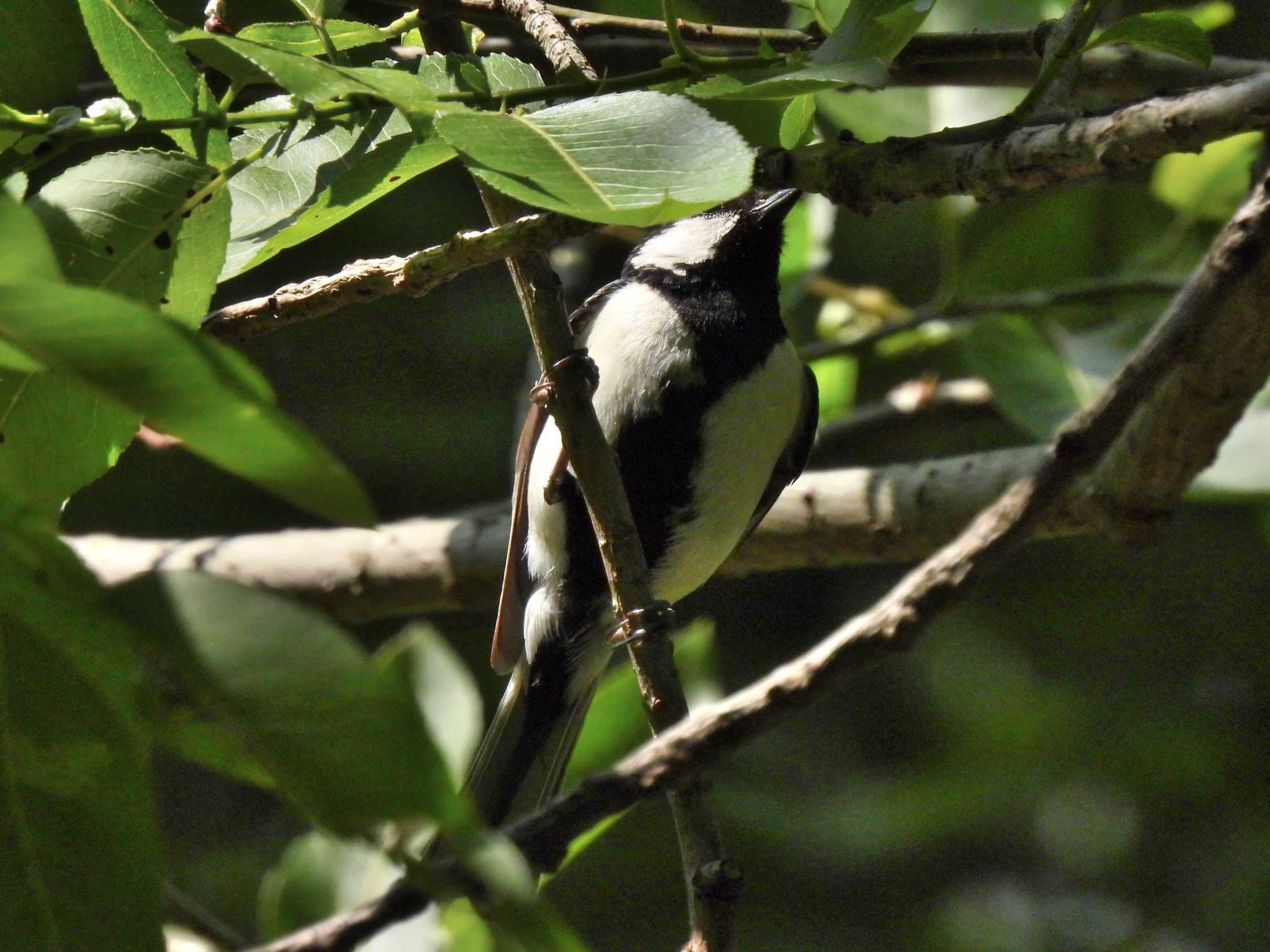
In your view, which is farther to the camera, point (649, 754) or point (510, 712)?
point (510, 712)

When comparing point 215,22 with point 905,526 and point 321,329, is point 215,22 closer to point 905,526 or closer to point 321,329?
point 905,526

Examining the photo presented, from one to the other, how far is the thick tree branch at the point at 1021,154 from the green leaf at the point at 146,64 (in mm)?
481

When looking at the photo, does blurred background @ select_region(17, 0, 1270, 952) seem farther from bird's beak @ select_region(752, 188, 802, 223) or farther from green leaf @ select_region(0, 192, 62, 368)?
green leaf @ select_region(0, 192, 62, 368)

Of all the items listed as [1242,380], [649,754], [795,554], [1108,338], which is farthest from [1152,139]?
[1108,338]

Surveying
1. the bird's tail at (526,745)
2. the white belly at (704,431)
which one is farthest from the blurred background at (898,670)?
the bird's tail at (526,745)

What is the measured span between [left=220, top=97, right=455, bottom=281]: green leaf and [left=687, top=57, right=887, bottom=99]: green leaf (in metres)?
0.21

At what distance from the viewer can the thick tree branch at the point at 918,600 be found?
770 millimetres

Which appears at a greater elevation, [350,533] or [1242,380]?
[1242,380]

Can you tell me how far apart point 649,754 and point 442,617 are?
127 inches

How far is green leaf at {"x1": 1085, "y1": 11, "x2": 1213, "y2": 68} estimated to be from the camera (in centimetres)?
109

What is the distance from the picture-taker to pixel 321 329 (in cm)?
369

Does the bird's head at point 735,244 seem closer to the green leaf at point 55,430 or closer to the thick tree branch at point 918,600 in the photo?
the thick tree branch at point 918,600

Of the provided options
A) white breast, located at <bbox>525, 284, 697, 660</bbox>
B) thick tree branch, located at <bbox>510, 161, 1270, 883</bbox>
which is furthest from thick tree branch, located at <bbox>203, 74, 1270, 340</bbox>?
white breast, located at <bbox>525, 284, 697, 660</bbox>

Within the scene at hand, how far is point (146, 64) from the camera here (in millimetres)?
994
